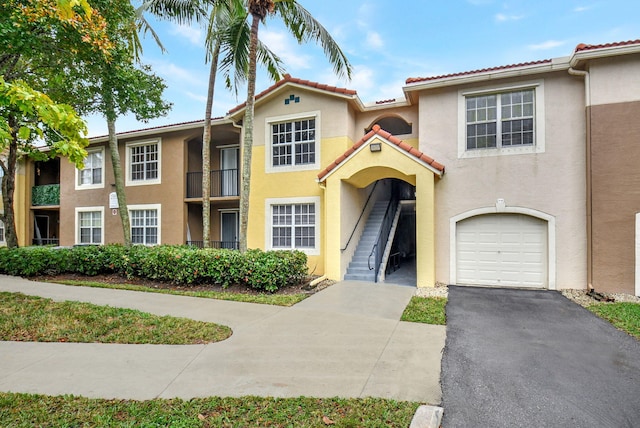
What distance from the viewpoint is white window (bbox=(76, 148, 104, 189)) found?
17859mm

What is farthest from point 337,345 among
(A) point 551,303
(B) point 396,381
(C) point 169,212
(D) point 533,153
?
(C) point 169,212

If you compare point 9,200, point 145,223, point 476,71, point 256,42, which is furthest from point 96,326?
point 9,200

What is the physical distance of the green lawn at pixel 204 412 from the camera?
3.38 meters

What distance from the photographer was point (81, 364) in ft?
15.6

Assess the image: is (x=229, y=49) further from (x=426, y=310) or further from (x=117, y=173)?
(x=426, y=310)

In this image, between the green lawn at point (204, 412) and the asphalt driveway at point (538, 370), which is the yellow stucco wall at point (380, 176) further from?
the green lawn at point (204, 412)

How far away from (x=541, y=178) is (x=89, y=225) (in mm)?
20788

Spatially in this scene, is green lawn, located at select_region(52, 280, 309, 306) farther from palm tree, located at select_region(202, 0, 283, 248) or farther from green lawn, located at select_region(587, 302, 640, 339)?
green lawn, located at select_region(587, 302, 640, 339)

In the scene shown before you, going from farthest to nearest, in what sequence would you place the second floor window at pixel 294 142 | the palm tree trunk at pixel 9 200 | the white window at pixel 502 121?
1. the palm tree trunk at pixel 9 200
2. the second floor window at pixel 294 142
3. the white window at pixel 502 121

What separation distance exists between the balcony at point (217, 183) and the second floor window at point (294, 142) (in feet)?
10.9

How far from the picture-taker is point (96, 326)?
6.23 meters

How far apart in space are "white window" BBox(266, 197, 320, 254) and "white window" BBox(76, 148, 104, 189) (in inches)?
428

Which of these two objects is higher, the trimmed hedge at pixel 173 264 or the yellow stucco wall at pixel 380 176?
the yellow stucco wall at pixel 380 176

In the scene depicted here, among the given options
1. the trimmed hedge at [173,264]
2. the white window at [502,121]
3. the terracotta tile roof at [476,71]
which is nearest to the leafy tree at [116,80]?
the trimmed hedge at [173,264]
